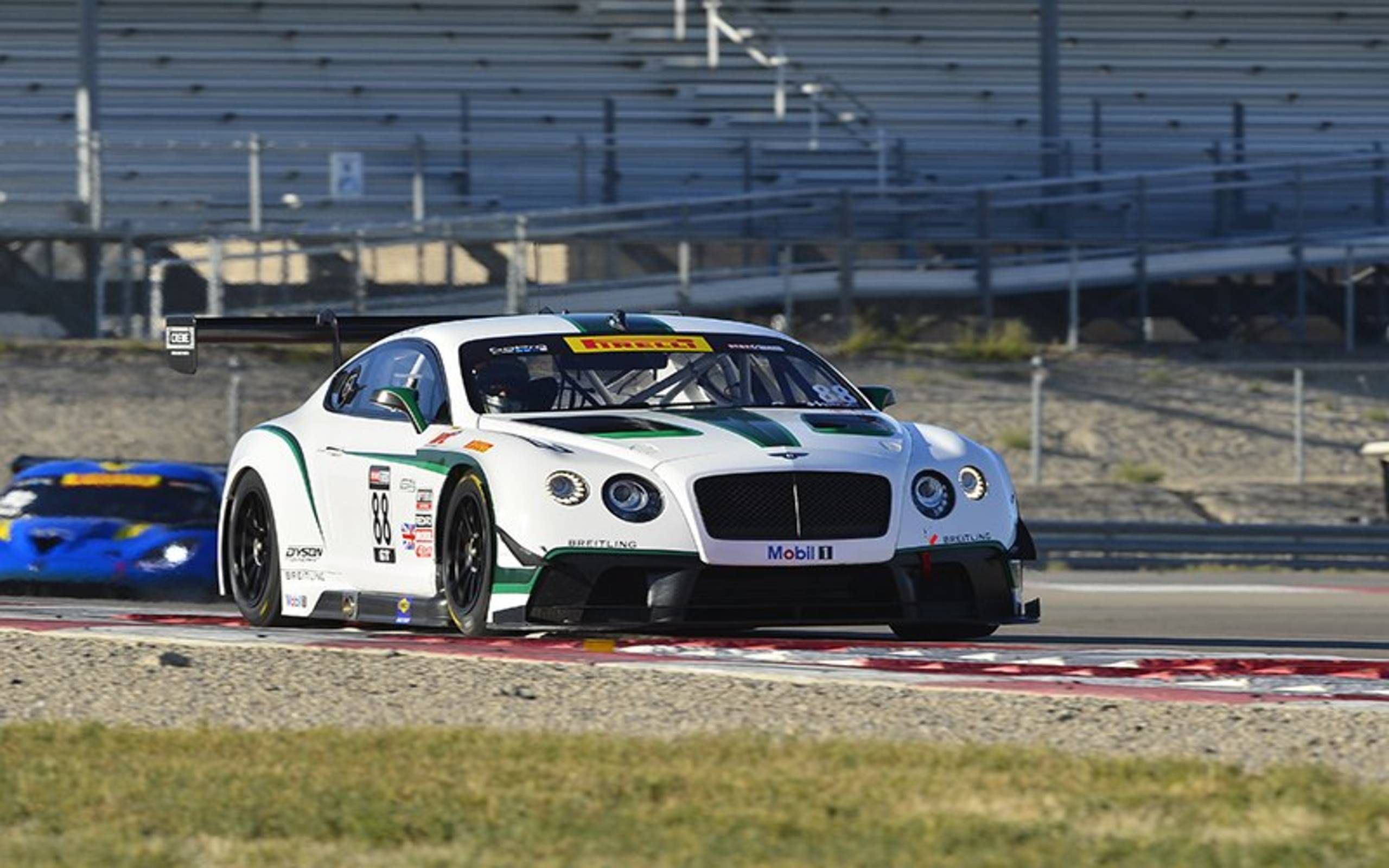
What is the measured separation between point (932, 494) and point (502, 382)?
5.98ft

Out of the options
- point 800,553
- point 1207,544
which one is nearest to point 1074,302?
point 1207,544

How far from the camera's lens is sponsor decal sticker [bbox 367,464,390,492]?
11.0m

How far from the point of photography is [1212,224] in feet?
108

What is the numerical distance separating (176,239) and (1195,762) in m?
23.3

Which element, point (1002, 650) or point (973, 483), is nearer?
point (1002, 650)

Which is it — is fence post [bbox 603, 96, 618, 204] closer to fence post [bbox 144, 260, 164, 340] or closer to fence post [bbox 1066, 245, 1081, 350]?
fence post [bbox 1066, 245, 1081, 350]

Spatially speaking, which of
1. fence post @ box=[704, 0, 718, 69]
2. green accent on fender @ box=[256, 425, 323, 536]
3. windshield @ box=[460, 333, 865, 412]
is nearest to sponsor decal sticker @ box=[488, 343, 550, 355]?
windshield @ box=[460, 333, 865, 412]

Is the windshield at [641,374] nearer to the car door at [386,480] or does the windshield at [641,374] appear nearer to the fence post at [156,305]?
the car door at [386,480]

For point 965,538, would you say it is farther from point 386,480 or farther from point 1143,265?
point 1143,265

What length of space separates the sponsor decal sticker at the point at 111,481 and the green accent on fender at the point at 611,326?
17.8 feet

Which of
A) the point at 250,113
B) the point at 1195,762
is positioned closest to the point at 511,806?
the point at 1195,762

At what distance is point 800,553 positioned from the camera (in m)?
10.1

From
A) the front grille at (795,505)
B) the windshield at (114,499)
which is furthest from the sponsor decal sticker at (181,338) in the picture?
the windshield at (114,499)

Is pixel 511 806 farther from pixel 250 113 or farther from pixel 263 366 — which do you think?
pixel 250 113
